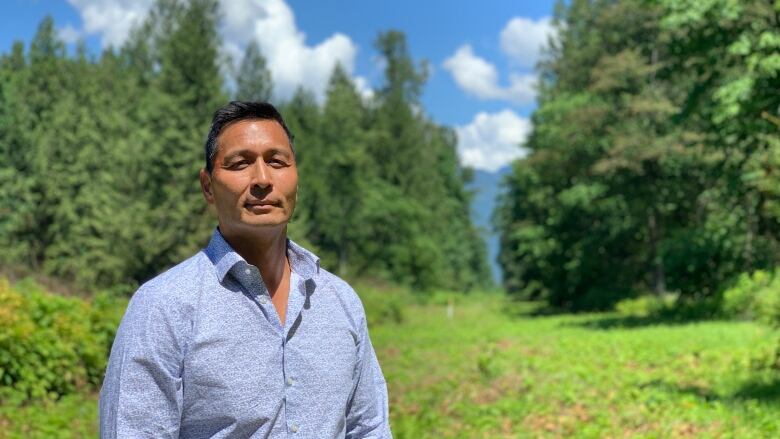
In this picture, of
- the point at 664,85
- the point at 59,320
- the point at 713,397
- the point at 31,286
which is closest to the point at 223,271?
the point at 713,397

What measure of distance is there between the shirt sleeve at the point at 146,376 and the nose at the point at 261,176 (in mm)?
368

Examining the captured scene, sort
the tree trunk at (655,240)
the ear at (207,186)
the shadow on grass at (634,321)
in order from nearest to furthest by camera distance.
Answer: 1. the ear at (207,186)
2. the shadow on grass at (634,321)
3. the tree trunk at (655,240)

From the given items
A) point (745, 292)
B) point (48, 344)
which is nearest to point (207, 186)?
point (48, 344)

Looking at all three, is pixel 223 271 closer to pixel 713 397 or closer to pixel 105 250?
pixel 713 397

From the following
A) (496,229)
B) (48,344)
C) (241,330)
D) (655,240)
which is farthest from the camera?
(496,229)

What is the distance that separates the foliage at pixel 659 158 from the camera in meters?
16.3

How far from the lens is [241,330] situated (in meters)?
2.02

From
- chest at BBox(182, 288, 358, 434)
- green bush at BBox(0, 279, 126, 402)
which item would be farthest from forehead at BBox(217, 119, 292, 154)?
green bush at BBox(0, 279, 126, 402)

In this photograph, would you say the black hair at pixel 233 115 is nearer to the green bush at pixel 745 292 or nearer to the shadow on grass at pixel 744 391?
the shadow on grass at pixel 744 391

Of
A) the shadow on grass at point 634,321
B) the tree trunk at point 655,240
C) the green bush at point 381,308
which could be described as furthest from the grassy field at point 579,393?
the green bush at point 381,308

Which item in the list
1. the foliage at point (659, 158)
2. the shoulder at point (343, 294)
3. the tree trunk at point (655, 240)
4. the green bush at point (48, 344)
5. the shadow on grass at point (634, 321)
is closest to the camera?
the shoulder at point (343, 294)

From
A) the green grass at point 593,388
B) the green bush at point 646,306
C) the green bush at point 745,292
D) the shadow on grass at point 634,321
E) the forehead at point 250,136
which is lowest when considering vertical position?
the green grass at point 593,388

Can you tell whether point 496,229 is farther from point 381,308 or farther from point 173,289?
point 173,289

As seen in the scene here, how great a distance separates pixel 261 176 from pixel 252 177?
28mm
